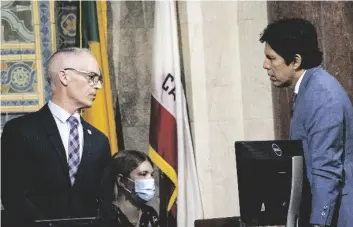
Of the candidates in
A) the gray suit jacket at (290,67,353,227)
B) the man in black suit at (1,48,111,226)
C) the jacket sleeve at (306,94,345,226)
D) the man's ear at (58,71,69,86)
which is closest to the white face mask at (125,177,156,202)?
the man in black suit at (1,48,111,226)

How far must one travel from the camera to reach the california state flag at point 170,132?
23.1 feet

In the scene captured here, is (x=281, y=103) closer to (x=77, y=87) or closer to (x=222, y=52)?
(x=222, y=52)

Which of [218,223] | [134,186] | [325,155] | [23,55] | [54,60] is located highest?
[54,60]

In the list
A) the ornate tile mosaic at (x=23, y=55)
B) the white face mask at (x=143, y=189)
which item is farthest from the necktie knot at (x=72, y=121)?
the ornate tile mosaic at (x=23, y=55)

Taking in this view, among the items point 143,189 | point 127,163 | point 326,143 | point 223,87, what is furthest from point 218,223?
point 223,87

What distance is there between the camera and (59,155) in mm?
4910

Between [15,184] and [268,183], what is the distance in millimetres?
1265

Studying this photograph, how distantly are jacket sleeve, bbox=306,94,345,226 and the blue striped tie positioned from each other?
1197 mm

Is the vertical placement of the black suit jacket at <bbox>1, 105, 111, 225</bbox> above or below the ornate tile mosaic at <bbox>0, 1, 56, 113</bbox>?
below

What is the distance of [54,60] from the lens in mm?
5047

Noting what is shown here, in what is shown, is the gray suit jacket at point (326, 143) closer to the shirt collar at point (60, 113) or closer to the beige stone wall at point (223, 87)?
the shirt collar at point (60, 113)

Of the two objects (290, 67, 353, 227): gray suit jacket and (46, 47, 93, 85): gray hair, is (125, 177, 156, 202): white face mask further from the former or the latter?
(290, 67, 353, 227): gray suit jacket

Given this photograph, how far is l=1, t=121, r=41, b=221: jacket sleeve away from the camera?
4.80 meters

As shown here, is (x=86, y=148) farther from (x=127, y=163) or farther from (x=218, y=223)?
(x=127, y=163)
